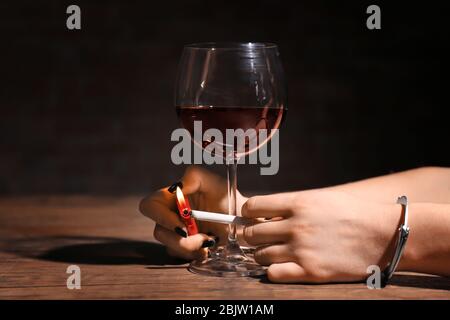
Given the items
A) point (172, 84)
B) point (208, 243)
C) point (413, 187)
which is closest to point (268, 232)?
point (208, 243)

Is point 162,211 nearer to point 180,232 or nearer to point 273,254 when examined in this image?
point 180,232

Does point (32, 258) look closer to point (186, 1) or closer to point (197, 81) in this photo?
point (197, 81)

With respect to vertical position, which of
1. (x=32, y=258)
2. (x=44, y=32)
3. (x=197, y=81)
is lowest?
(x=32, y=258)

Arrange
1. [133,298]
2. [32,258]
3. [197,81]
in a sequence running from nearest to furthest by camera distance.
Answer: [133,298] < [197,81] < [32,258]

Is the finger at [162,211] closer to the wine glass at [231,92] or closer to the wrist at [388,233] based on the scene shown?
the wine glass at [231,92]

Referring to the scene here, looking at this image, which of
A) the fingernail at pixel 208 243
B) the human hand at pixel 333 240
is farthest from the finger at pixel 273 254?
the fingernail at pixel 208 243

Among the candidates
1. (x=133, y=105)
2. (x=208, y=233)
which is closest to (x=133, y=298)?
(x=208, y=233)

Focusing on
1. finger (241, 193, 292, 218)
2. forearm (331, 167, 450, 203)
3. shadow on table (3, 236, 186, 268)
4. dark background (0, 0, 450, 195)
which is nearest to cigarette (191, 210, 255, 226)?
finger (241, 193, 292, 218)
